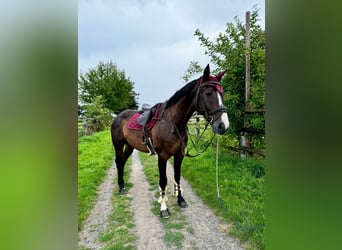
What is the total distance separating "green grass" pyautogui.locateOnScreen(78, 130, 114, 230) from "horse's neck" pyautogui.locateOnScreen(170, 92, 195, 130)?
1073mm

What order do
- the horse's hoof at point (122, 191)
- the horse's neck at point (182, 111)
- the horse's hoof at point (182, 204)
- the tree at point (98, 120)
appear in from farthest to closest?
the tree at point (98, 120), the horse's hoof at point (122, 191), the horse's hoof at point (182, 204), the horse's neck at point (182, 111)

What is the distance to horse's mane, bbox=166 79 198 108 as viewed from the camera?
7.51 ft

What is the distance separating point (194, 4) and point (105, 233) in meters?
1.93

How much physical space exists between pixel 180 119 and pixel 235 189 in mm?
1060

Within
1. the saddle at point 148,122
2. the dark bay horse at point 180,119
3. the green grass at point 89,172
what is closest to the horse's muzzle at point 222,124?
the dark bay horse at point 180,119

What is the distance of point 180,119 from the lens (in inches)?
99.0

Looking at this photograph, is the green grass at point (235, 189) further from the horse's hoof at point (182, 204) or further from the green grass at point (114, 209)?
the green grass at point (114, 209)

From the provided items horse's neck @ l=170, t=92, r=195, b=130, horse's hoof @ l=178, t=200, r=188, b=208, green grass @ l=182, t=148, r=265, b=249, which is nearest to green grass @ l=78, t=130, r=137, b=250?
horse's hoof @ l=178, t=200, r=188, b=208

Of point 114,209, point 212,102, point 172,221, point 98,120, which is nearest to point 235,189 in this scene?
point 172,221

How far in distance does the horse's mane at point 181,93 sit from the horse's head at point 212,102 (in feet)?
0.48

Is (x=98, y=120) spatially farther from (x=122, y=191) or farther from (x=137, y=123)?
(x=122, y=191)

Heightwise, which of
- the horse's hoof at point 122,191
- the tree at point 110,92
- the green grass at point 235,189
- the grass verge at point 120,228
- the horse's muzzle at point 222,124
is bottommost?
the grass verge at point 120,228

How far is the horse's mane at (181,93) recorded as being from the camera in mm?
2290
